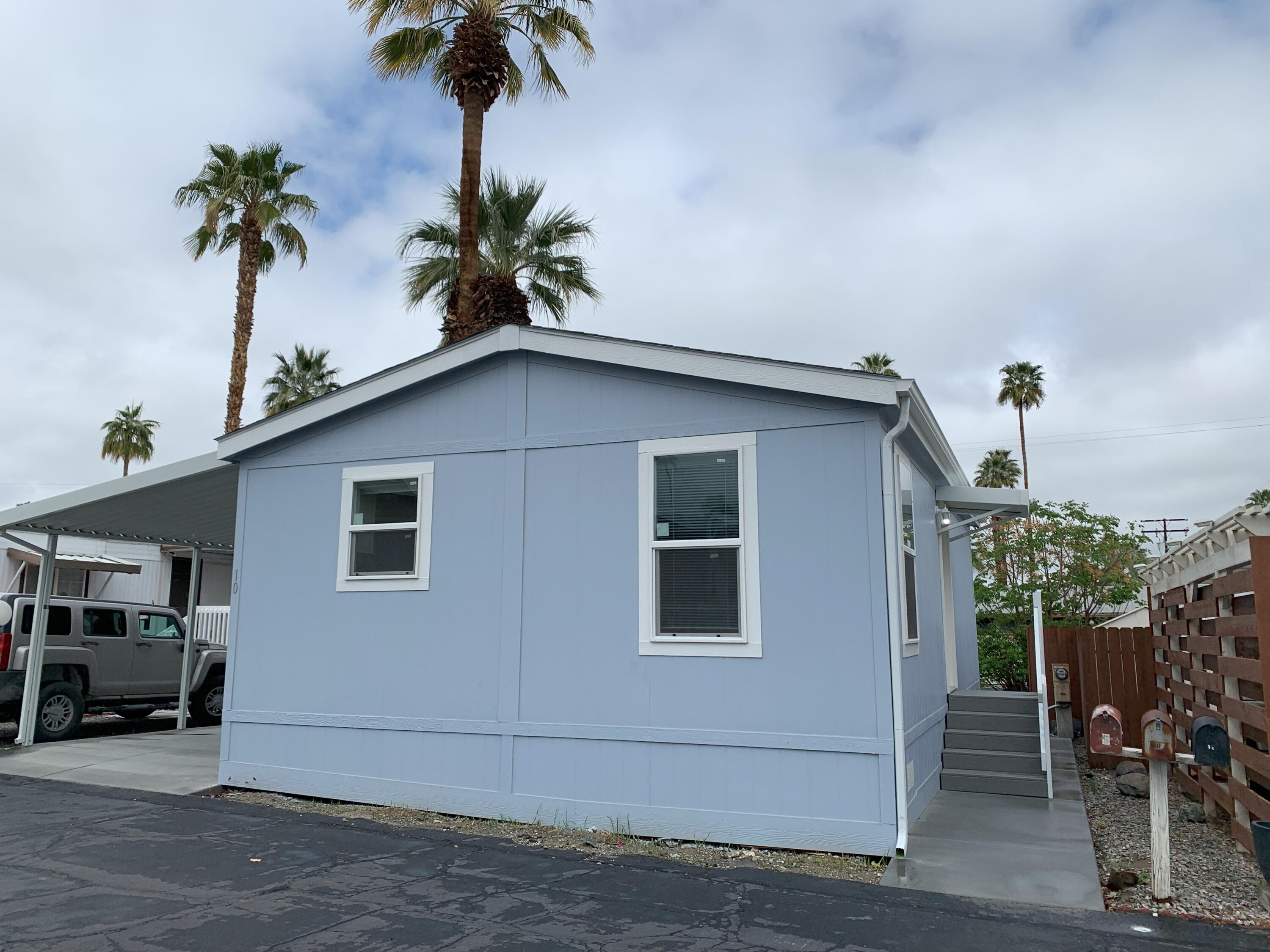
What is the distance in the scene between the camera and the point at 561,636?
6664mm

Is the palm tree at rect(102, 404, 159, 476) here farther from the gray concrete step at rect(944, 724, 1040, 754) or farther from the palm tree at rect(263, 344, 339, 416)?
the gray concrete step at rect(944, 724, 1040, 754)

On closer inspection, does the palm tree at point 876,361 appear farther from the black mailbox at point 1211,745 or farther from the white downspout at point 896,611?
the black mailbox at point 1211,745

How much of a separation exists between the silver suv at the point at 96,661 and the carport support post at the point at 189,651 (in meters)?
0.09

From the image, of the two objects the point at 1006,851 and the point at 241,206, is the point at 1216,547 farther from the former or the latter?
the point at 241,206

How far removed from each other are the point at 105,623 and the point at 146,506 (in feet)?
9.11

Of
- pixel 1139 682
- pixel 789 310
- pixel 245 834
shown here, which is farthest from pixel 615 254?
pixel 245 834

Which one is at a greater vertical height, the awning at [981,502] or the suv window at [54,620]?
the awning at [981,502]

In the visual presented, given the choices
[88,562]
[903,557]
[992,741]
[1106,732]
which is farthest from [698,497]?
[88,562]

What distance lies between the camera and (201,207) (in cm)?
1764

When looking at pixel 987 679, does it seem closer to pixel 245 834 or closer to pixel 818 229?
pixel 818 229

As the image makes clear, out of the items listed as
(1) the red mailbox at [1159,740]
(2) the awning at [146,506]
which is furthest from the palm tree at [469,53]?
(1) the red mailbox at [1159,740]

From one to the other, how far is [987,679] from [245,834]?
39.7 ft

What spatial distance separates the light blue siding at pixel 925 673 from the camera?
6.45 meters

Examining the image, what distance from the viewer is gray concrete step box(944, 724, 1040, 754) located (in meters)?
7.99
